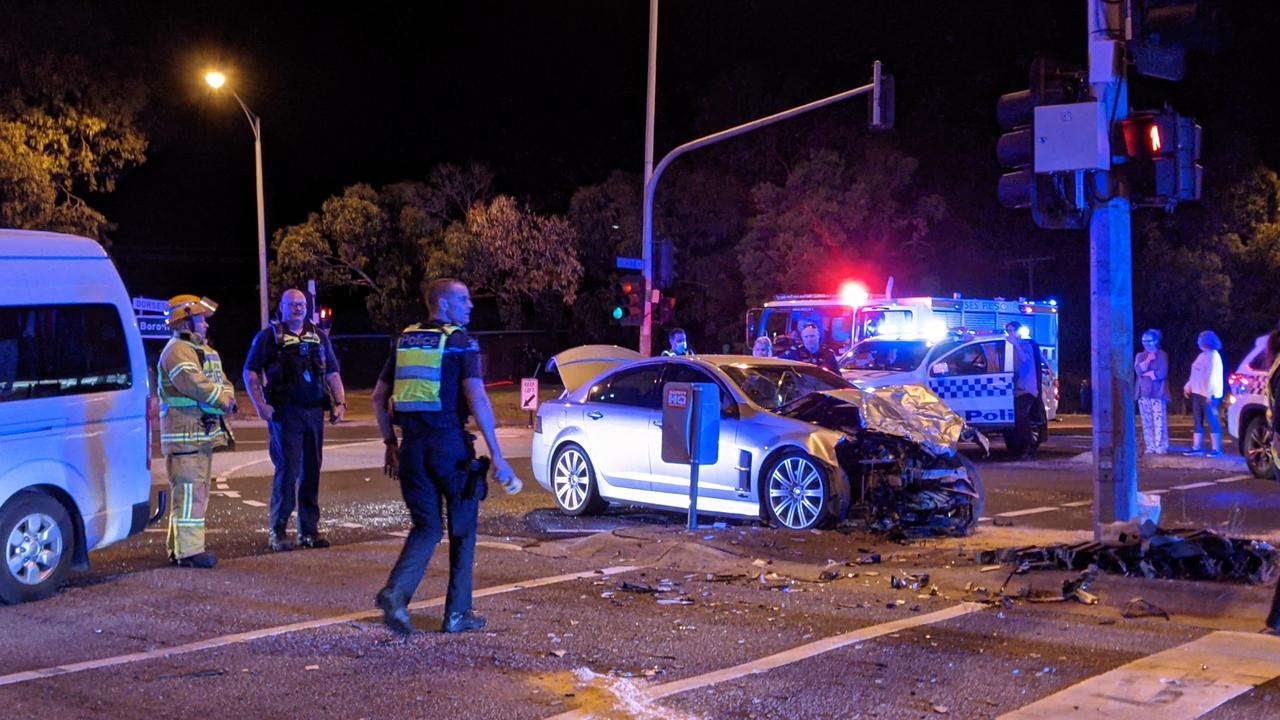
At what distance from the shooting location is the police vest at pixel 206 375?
9180 mm

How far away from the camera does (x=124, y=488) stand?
28.8ft

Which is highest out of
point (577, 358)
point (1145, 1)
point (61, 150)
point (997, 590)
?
point (61, 150)

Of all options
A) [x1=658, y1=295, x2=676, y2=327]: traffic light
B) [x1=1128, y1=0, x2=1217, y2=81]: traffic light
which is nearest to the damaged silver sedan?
[x1=1128, y1=0, x2=1217, y2=81]: traffic light

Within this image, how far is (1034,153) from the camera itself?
8.92 meters

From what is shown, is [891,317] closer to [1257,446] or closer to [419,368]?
[1257,446]

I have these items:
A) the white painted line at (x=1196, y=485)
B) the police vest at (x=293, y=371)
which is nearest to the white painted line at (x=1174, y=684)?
the police vest at (x=293, y=371)

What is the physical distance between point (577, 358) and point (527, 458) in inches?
197

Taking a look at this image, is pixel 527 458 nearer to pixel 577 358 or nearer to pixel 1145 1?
pixel 577 358

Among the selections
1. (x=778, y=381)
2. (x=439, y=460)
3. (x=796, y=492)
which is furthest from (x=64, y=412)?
(x=778, y=381)

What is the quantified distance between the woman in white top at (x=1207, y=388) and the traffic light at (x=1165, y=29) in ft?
28.6

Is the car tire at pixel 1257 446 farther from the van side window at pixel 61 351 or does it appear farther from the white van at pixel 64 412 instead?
the van side window at pixel 61 351

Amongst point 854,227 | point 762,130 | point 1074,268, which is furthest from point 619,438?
point 1074,268

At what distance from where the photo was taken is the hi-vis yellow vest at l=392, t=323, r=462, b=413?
6988mm

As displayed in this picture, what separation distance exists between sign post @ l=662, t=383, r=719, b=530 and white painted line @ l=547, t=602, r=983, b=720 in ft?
10.1
